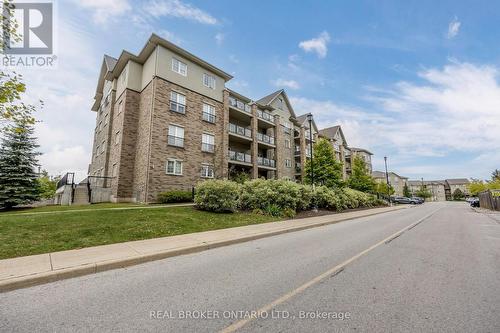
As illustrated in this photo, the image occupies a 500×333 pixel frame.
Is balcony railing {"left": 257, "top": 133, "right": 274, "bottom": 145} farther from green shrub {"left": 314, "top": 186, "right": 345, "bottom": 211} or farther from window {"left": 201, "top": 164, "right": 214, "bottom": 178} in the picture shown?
green shrub {"left": 314, "top": 186, "right": 345, "bottom": 211}

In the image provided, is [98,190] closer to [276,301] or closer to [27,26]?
[27,26]

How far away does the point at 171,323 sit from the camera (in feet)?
10.0

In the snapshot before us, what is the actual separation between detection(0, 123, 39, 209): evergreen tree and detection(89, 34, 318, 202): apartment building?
449 cm

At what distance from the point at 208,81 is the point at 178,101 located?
15.8 ft

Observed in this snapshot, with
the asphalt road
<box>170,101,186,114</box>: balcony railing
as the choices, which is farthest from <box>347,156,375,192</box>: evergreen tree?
the asphalt road

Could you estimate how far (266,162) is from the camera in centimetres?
3056

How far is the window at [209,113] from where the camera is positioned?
2388 centimetres

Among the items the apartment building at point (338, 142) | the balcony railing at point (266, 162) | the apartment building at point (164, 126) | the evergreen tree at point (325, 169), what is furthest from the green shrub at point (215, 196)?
the apartment building at point (338, 142)

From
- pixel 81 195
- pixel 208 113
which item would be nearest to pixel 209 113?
pixel 208 113

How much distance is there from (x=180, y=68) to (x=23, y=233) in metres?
18.9

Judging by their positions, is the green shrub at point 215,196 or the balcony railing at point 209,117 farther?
the balcony railing at point 209,117

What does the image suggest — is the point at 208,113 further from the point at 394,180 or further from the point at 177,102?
the point at 394,180

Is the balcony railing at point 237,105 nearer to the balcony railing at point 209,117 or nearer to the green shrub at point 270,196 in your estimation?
the balcony railing at point 209,117

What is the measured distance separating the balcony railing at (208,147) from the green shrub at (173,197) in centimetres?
560
